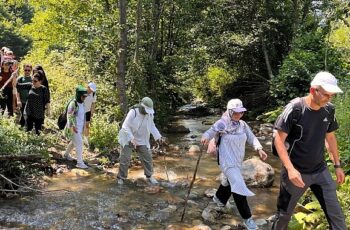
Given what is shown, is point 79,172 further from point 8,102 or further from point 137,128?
point 8,102

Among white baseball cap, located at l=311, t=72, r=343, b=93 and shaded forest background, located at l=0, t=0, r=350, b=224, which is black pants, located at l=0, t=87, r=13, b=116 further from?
white baseball cap, located at l=311, t=72, r=343, b=93

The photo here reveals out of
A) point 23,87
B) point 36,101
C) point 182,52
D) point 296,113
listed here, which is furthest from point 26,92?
point 182,52

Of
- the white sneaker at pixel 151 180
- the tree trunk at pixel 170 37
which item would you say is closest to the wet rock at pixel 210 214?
the white sneaker at pixel 151 180

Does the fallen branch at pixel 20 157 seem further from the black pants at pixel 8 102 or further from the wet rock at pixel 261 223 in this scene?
the wet rock at pixel 261 223

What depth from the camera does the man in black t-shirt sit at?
440cm

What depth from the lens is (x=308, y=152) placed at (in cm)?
459

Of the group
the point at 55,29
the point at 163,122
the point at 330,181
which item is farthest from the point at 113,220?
the point at 55,29

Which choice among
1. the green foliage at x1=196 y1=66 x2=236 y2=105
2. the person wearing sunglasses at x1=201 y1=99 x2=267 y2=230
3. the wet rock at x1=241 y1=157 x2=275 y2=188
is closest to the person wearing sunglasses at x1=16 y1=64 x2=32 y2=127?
the wet rock at x1=241 y1=157 x2=275 y2=188

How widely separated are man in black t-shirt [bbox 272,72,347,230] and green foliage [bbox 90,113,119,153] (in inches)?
272

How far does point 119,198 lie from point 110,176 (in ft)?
4.76

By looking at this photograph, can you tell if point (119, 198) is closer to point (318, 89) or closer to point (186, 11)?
point (318, 89)

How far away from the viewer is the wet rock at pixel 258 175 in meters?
8.97

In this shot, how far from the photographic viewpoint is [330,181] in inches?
184

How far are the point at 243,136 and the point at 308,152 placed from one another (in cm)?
179
